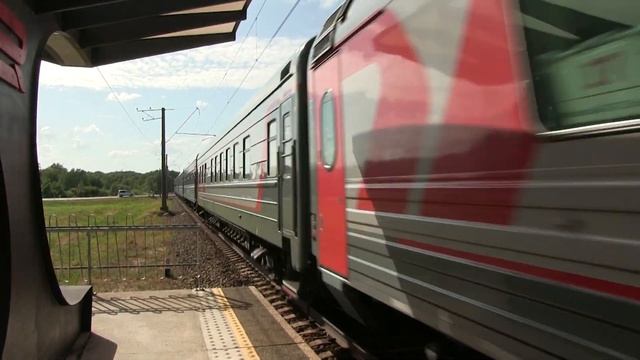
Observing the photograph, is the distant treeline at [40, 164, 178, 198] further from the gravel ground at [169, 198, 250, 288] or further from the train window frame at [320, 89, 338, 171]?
the train window frame at [320, 89, 338, 171]

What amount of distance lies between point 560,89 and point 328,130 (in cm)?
341

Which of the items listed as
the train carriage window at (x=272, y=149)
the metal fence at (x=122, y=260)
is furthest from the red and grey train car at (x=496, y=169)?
the metal fence at (x=122, y=260)

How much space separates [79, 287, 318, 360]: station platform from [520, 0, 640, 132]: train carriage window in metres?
4.10

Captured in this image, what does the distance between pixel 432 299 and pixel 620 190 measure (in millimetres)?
1632

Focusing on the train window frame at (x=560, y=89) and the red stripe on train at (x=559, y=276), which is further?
the train window frame at (x=560, y=89)

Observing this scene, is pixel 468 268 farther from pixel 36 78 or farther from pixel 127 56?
pixel 127 56

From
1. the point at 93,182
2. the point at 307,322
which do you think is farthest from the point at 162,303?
the point at 93,182

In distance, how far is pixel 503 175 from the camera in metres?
2.79

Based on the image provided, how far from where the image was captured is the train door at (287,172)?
7.35m

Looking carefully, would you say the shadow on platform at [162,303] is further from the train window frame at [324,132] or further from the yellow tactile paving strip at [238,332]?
the train window frame at [324,132]

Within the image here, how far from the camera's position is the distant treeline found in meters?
96.9

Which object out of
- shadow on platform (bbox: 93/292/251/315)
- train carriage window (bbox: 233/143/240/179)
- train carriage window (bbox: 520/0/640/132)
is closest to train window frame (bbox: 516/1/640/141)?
train carriage window (bbox: 520/0/640/132)

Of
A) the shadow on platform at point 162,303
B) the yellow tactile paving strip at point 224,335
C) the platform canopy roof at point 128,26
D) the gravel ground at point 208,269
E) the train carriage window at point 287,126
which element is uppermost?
the platform canopy roof at point 128,26

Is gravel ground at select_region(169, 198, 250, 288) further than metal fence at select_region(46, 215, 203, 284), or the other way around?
gravel ground at select_region(169, 198, 250, 288)
